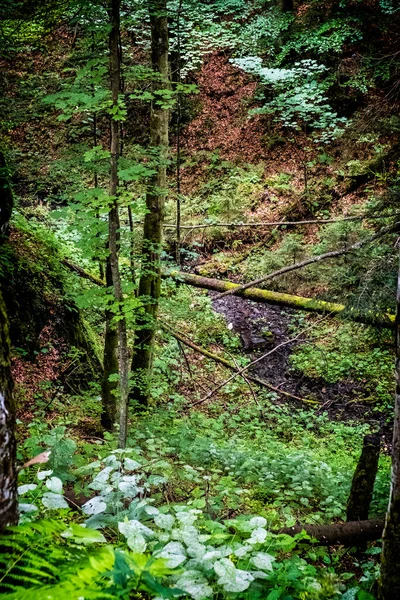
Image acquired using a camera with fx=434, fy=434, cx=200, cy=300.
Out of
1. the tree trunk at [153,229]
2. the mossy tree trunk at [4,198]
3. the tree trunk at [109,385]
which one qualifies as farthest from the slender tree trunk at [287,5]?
the tree trunk at [109,385]

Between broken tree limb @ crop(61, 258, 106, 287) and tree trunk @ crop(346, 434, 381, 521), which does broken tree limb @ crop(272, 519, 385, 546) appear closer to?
tree trunk @ crop(346, 434, 381, 521)

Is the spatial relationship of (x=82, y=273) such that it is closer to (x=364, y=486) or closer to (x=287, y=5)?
(x=364, y=486)

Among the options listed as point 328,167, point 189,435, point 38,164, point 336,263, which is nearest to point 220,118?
point 328,167

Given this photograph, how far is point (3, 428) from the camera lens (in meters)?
1.43

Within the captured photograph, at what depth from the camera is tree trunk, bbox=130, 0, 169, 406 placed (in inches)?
243

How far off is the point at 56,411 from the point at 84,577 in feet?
17.0

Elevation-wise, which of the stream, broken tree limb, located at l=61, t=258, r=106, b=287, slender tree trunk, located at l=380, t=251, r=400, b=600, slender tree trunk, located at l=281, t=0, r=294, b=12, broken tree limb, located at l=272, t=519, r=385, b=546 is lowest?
the stream

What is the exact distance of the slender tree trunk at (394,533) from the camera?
2.63 metres

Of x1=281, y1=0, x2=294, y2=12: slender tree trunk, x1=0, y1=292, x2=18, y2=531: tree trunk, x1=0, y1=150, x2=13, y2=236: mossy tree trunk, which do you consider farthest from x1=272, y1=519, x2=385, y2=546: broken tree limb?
x1=281, y1=0, x2=294, y2=12: slender tree trunk

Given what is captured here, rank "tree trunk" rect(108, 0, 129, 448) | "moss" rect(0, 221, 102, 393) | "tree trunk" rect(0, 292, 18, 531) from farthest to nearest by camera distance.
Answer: "moss" rect(0, 221, 102, 393)
"tree trunk" rect(108, 0, 129, 448)
"tree trunk" rect(0, 292, 18, 531)

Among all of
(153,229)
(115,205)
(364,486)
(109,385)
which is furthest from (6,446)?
(153,229)

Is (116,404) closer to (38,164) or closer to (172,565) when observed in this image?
(38,164)

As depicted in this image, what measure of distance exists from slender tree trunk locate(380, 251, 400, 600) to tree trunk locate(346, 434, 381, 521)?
1.13 metres

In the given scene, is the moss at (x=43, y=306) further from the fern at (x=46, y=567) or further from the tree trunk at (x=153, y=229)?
the fern at (x=46, y=567)
